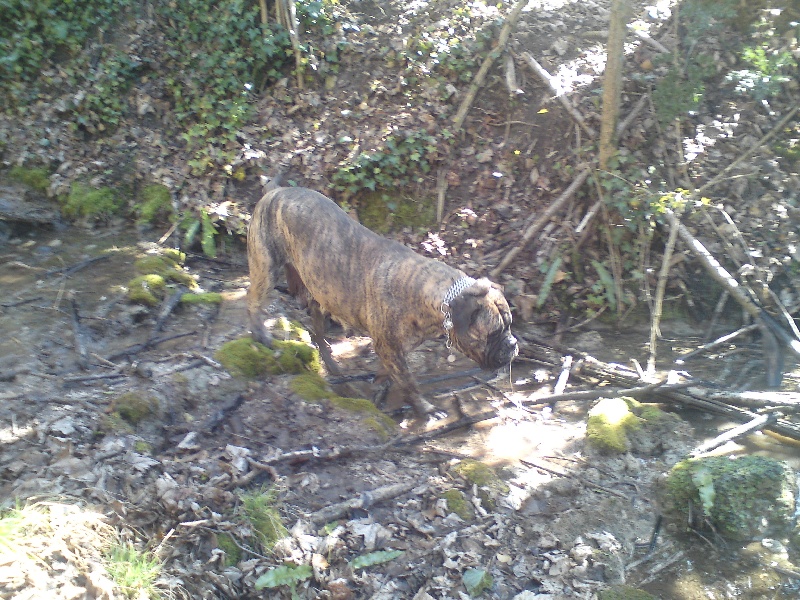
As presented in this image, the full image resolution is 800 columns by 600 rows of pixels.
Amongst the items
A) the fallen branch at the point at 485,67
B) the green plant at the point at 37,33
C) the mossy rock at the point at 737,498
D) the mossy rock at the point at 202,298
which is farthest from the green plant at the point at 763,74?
the green plant at the point at 37,33

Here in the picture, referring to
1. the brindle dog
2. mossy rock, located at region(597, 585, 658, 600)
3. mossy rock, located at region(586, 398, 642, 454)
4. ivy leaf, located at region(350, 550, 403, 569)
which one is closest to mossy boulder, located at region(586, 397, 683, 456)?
mossy rock, located at region(586, 398, 642, 454)

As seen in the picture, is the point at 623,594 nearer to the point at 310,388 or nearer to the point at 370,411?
the point at 370,411

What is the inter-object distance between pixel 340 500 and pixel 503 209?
5.43 m

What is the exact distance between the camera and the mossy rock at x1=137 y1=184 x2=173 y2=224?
32.5ft

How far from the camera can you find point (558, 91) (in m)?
8.84

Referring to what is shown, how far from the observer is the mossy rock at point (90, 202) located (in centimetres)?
988

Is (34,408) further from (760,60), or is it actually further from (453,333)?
(760,60)

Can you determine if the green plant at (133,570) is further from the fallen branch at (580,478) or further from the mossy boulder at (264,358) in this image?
the fallen branch at (580,478)

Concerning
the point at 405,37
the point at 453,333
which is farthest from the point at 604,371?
the point at 405,37

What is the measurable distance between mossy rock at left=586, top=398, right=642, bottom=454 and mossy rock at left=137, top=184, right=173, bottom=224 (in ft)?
23.7

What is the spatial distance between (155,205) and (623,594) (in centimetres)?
870

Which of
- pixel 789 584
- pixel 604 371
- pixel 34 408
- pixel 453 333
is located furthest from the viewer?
pixel 604 371

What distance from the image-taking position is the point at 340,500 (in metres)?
4.76

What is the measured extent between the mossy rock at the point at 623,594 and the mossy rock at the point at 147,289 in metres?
5.79
